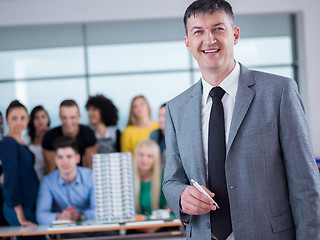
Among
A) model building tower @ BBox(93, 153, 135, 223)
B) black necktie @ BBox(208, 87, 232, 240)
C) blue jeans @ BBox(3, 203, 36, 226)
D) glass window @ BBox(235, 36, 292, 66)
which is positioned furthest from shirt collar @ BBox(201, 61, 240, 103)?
glass window @ BBox(235, 36, 292, 66)

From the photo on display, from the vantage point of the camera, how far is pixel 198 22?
1.62 metres

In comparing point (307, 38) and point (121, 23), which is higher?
point (121, 23)

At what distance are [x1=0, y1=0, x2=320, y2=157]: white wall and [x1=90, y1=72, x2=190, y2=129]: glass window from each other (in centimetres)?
98

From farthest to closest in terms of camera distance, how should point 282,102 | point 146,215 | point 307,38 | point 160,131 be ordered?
point 307,38
point 160,131
point 146,215
point 282,102

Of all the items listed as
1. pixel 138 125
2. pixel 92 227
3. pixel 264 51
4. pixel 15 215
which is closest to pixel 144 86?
pixel 138 125

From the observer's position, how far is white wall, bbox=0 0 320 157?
6.66 metres

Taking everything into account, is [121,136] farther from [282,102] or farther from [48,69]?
[282,102]

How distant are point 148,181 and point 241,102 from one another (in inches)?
133

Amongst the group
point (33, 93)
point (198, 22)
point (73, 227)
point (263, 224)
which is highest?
point (33, 93)

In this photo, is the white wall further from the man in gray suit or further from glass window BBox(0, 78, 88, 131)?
the man in gray suit

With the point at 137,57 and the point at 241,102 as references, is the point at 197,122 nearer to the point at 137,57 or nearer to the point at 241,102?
the point at 241,102

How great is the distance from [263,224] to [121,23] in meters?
5.93

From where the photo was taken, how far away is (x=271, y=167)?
1.53 metres

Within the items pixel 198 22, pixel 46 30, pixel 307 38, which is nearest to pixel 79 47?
pixel 46 30
